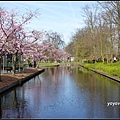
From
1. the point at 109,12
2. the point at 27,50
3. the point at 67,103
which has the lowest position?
the point at 67,103

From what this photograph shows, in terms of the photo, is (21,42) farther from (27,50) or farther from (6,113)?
(6,113)

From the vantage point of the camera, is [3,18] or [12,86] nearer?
[12,86]

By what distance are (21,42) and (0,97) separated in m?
10.9

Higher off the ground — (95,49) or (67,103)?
(95,49)

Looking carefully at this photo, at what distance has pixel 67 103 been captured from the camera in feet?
35.1

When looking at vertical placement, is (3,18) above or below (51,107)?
above

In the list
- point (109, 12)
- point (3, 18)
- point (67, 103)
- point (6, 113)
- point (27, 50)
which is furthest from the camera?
point (109, 12)

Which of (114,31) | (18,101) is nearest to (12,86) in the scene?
(18,101)

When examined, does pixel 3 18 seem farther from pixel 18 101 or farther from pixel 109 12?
pixel 109 12

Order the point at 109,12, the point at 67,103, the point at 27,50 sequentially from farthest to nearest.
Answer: the point at 109,12 < the point at 27,50 < the point at 67,103

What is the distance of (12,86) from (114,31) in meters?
16.4

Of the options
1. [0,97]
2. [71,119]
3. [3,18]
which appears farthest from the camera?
[3,18]

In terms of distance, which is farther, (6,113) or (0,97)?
(0,97)

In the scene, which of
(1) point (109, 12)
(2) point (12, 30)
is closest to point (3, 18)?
(2) point (12, 30)
